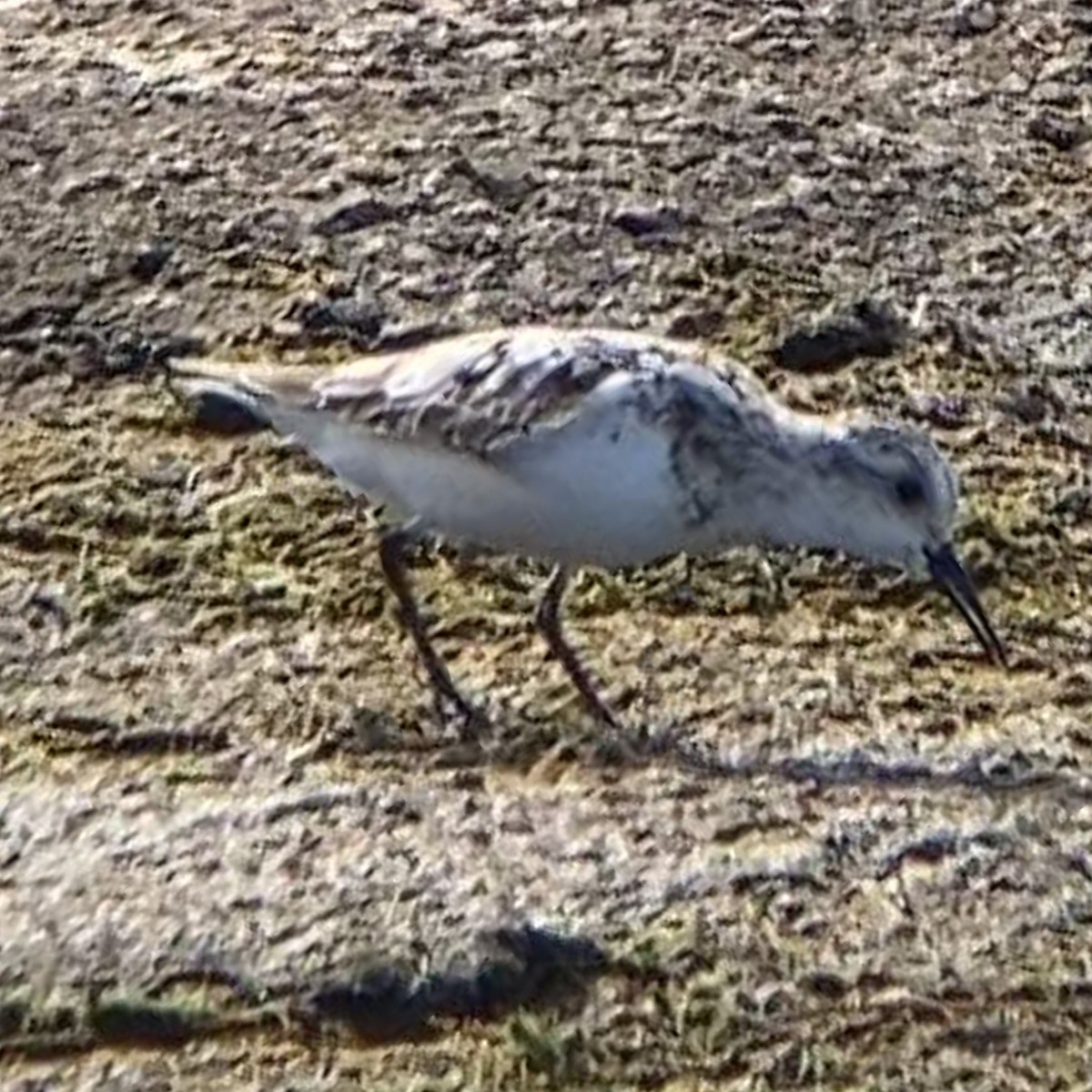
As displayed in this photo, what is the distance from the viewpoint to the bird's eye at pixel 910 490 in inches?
65.4

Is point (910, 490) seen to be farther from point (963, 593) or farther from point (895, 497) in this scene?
point (963, 593)

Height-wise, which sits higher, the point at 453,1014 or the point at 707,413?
the point at 707,413

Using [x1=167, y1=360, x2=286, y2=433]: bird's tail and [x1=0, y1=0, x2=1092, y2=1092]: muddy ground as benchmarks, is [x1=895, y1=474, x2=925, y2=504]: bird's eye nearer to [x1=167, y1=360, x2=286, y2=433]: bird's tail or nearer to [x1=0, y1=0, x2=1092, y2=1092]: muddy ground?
[x1=0, y1=0, x2=1092, y2=1092]: muddy ground

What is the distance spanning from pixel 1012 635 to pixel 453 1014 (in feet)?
2.06

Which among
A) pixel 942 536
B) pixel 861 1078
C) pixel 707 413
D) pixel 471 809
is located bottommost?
pixel 861 1078

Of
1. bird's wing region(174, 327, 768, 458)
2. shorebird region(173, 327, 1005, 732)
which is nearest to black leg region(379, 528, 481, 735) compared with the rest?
shorebird region(173, 327, 1005, 732)

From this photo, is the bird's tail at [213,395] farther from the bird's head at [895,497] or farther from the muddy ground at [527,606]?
the bird's head at [895,497]

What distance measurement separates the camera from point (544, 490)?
1632 millimetres

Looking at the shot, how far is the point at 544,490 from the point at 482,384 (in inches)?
4.1

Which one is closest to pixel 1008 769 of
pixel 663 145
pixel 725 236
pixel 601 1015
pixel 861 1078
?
pixel 861 1078

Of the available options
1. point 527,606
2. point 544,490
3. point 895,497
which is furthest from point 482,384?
point 895,497

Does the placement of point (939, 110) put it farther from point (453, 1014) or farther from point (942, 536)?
point (453, 1014)

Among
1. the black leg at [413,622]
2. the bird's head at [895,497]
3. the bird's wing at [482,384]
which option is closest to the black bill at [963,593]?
the bird's head at [895,497]

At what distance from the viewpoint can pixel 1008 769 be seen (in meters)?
1.75
